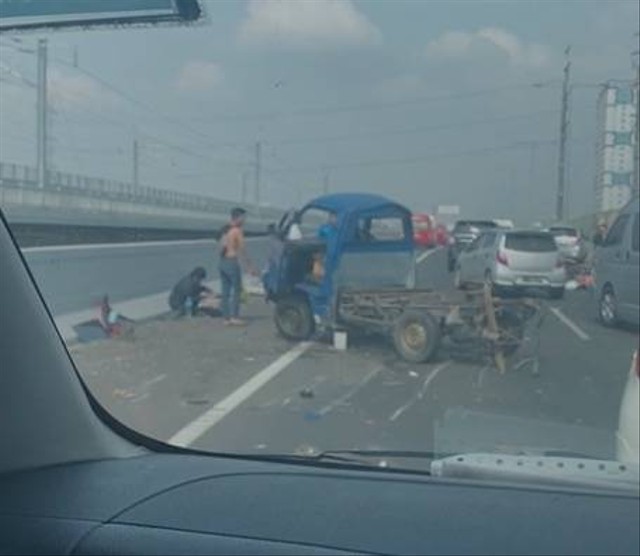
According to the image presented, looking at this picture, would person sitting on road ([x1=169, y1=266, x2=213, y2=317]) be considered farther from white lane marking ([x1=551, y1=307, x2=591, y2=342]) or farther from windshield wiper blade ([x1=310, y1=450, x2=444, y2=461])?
windshield wiper blade ([x1=310, y1=450, x2=444, y2=461])

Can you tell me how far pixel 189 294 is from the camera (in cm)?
755

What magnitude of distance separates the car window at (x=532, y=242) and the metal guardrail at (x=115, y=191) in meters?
1.23

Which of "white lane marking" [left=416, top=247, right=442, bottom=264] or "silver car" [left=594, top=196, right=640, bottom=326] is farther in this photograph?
"white lane marking" [left=416, top=247, right=442, bottom=264]

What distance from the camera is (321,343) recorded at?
8.05 meters

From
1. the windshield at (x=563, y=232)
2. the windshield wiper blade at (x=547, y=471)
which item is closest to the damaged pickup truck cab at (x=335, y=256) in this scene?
the windshield at (x=563, y=232)

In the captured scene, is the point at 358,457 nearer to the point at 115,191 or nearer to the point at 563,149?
the point at 563,149

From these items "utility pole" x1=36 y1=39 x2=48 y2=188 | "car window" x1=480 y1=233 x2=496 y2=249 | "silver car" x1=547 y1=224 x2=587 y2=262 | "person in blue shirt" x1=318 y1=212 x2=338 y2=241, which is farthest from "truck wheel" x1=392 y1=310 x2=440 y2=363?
"utility pole" x1=36 y1=39 x2=48 y2=188

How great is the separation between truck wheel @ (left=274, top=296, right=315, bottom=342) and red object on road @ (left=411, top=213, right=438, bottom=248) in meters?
1.25

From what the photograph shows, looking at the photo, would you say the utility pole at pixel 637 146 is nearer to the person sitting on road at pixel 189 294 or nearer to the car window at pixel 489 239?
the car window at pixel 489 239

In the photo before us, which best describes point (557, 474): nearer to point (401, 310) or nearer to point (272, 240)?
point (401, 310)

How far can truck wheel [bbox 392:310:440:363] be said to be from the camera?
667 cm

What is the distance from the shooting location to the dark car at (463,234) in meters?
5.74

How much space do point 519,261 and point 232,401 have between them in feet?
6.71

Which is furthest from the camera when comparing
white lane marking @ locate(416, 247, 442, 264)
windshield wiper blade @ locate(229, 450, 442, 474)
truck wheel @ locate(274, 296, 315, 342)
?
truck wheel @ locate(274, 296, 315, 342)
